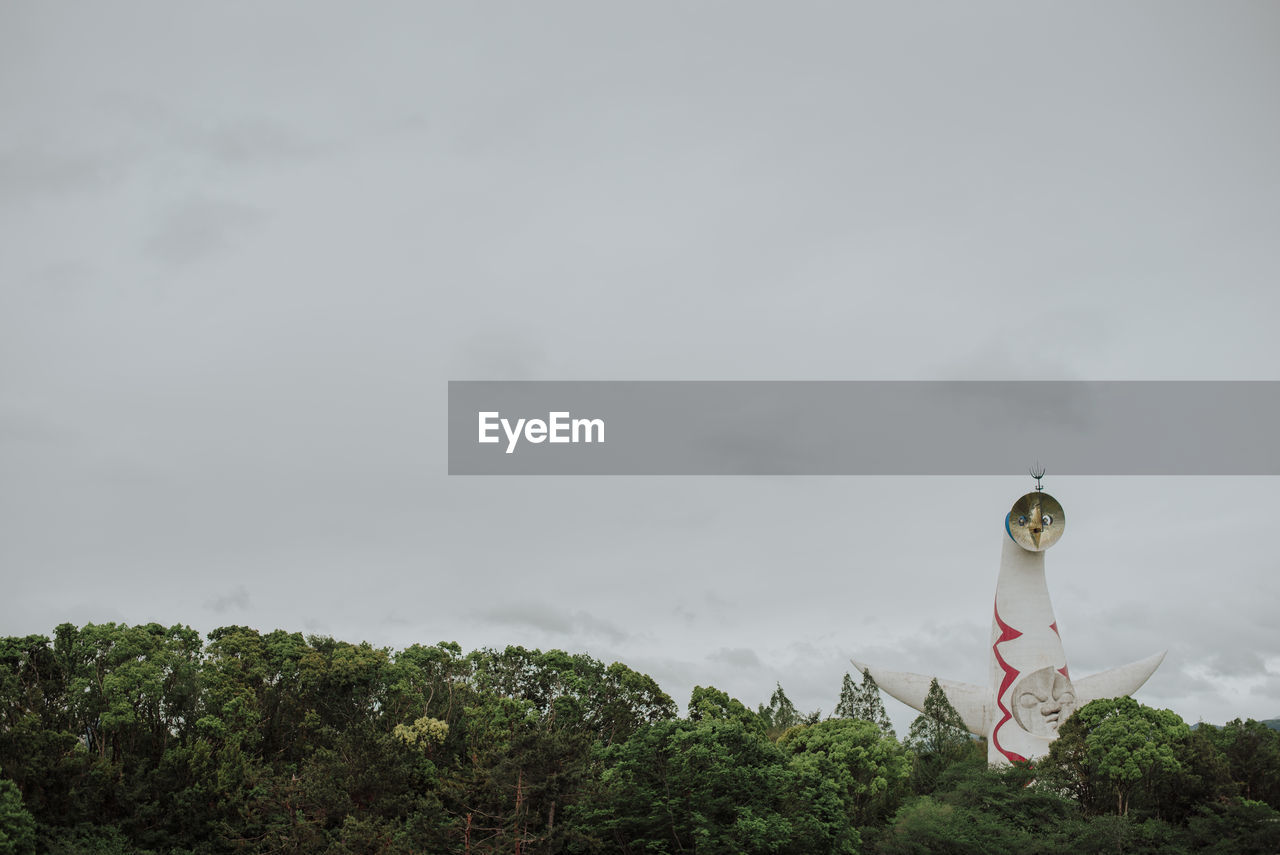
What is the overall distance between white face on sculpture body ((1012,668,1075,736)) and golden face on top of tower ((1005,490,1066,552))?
16.6 ft

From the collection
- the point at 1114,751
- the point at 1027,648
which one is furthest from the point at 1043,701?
the point at 1114,751

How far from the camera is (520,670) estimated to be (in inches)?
1416

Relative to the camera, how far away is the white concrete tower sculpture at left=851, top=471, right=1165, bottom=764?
41906mm

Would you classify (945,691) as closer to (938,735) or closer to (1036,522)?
(938,735)

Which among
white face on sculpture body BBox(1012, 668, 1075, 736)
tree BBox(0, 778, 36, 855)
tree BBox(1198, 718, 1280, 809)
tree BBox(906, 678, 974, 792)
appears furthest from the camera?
tree BBox(906, 678, 974, 792)

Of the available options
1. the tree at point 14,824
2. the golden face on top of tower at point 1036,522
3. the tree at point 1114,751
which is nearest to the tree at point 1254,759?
the tree at point 1114,751

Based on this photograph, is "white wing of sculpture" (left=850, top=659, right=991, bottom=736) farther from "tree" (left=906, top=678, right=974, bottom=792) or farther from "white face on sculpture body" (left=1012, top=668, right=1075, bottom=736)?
"white face on sculpture body" (left=1012, top=668, right=1075, bottom=736)

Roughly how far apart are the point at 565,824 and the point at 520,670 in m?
11.9

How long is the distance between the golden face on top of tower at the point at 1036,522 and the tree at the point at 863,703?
10341 mm

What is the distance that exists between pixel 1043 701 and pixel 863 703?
889 centimetres

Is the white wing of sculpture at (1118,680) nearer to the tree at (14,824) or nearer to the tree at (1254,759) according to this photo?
the tree at (1254,759)

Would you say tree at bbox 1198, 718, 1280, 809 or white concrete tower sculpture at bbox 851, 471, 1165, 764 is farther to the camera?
white concrete tower sculpture at bbox 851, 471, 1165, 764

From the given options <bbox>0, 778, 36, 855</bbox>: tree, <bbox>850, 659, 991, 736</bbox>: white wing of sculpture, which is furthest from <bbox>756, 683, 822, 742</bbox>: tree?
<bbox>0, 778, 36, 855</bbox>: tree

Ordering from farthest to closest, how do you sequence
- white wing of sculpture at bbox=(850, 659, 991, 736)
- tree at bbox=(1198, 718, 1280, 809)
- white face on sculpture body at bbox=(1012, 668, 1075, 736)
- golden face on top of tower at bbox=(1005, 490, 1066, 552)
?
white wing of sculpture at bbox=(850, 659, 991, 736)
golden face on top of tower at bbox=(1005, 490, 1066, 552)
white face on sculpture body at bbox=(1012, 668, 1075, 736)
tree at bbox=(1198, 718, 1280, 809)
